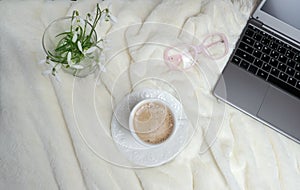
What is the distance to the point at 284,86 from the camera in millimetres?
736

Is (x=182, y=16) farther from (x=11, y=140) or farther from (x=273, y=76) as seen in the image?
(x=11, y=140)

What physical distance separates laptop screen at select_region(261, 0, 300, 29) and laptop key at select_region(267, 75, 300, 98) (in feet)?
0.34

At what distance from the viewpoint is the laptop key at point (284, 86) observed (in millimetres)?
735

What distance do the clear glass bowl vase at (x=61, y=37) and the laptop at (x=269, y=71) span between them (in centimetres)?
22

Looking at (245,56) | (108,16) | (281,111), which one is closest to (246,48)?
(245,56)

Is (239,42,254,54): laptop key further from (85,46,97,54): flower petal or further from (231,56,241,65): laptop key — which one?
(85,46,97,54): flower petal

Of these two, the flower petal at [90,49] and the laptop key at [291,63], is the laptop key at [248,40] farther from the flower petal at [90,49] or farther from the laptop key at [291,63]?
the flower petal at [90,49]

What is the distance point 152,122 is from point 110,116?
0.25 feet

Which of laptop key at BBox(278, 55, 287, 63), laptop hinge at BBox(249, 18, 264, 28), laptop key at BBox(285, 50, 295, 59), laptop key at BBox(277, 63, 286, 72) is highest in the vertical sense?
laptop hinge at BBox(249, 18, 264, 28)

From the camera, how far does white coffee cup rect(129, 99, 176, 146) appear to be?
69 centimetres

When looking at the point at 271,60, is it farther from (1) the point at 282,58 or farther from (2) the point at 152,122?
(2) the point at 152,122

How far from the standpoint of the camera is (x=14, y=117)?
0.71 m

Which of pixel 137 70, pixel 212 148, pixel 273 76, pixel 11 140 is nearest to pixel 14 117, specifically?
pixel 11 140

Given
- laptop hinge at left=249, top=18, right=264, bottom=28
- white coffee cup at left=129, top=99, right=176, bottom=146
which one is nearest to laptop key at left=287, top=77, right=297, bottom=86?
laptop hinge at left=249, top=18, right=264, bottom=28
